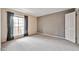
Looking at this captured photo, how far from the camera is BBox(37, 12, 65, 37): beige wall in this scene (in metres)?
6.61

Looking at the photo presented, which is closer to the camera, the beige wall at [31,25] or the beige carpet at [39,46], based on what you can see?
the beige carpet at [39,46]

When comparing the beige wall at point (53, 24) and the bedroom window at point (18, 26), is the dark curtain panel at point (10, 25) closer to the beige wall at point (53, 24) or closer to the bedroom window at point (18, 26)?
the bedroom window at point (18, 26)

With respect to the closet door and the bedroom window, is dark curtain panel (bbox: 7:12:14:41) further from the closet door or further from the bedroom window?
the closet door

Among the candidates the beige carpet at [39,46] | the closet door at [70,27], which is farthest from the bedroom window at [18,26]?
the closet door at [70,27]

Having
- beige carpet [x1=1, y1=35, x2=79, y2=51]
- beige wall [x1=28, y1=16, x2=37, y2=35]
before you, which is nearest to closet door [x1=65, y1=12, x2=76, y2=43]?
beige carpet [x1=1, y1=35, x2=79, y2=51]

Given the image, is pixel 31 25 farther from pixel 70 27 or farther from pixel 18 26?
pixel 70 27

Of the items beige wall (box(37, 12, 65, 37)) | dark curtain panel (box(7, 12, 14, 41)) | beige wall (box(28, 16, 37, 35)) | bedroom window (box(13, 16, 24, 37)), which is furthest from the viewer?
beige wall (box(28, 16, 37, 35))

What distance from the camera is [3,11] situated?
4.79m

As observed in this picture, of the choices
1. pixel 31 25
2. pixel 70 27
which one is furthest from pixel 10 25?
pixel 70 27

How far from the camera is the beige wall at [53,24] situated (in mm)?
6615

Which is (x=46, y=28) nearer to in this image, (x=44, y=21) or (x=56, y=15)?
(x=44, y=21)

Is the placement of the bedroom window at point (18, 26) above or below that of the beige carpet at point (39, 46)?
above
